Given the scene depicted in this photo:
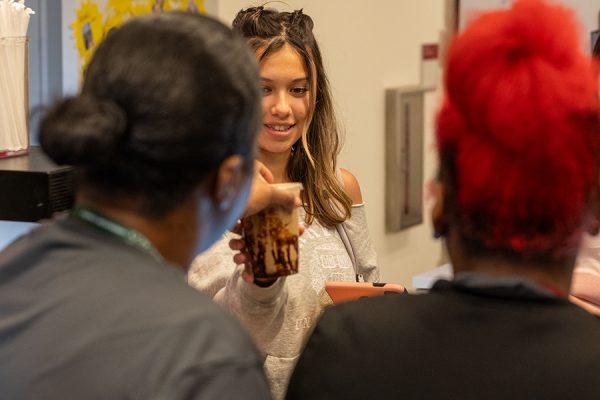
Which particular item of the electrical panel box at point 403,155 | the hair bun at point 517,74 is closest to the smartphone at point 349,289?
the hair bun at point 517,74

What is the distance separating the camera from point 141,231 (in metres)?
1.03

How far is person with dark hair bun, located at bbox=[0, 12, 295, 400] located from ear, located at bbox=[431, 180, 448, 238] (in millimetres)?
208

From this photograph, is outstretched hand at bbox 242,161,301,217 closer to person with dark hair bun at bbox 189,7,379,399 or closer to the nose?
person with dark hair bun at bbox 189,7,379,399

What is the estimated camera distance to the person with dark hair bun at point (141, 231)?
91 centimetres

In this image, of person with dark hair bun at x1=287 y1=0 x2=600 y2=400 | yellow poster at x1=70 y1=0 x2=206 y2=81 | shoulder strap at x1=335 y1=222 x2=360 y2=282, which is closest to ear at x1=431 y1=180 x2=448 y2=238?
person with dark hair bun at x1=287 y1=0 x2=600 y2=400

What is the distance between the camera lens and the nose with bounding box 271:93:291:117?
6.82 ft

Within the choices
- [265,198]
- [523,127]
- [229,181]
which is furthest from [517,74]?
[265,198]

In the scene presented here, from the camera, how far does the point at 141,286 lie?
0.95 m

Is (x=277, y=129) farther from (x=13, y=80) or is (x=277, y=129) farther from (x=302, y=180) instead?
(x=13, y=80)

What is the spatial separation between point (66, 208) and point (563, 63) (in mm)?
961

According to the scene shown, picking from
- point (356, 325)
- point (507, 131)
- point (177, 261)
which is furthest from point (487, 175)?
point (177, 261)

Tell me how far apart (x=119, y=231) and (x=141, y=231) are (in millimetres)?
24

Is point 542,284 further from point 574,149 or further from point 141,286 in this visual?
point 141,286

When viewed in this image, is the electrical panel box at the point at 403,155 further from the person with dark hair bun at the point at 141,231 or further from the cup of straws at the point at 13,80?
the person with dark hair bun at the point at 141,231
